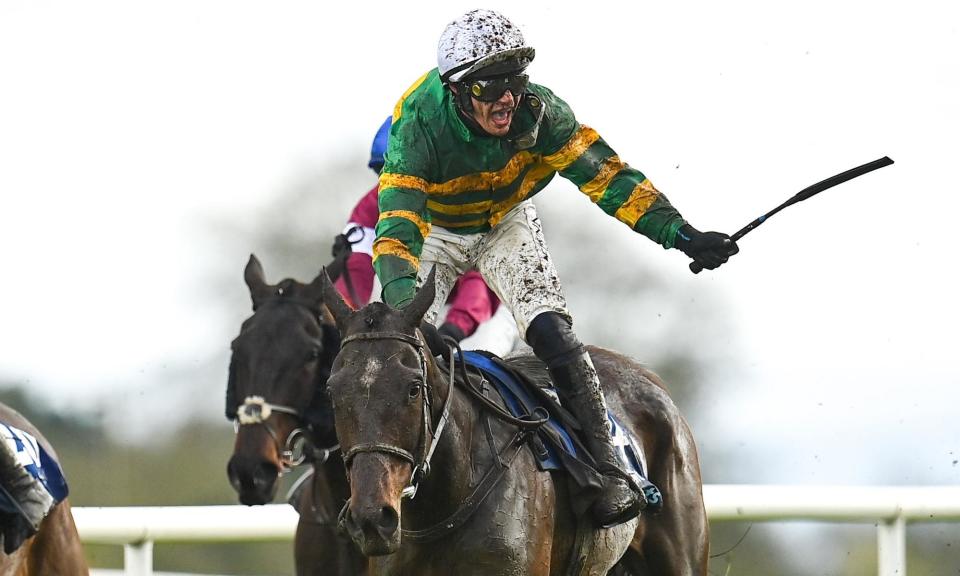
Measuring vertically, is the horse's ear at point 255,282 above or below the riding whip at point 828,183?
above

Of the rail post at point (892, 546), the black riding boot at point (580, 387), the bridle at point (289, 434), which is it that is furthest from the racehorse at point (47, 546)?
the rail post at point (892, 546)

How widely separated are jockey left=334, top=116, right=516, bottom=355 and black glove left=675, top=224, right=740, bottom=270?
7.56 ft

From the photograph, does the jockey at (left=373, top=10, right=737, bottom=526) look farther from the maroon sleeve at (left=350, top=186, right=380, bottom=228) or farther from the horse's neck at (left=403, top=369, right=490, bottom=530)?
the maroon sleeve at (left=350, top=186, right=380, bottom=228)

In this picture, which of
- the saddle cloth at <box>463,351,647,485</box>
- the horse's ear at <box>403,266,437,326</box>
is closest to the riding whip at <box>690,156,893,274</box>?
the saddle cloth at <box>463,351,647,485</box>

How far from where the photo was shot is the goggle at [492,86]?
5.78 meters

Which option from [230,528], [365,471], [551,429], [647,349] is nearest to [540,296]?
[551,429]

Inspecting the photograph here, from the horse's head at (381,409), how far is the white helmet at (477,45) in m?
0.94

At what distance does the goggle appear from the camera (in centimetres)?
578

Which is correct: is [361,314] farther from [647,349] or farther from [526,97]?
[647,349]

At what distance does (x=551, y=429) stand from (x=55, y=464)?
1937 mm

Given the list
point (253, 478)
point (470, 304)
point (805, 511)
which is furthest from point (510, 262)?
point (805, 511)

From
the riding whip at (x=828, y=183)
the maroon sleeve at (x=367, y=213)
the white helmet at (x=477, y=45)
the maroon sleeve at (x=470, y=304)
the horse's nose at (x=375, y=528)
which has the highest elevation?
the maroon sleeve at (x=367, y=213)

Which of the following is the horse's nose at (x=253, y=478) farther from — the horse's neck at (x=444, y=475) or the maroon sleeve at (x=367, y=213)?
the maroon sleeve at (x=367, y=213)

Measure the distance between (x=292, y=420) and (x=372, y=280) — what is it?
180cm
